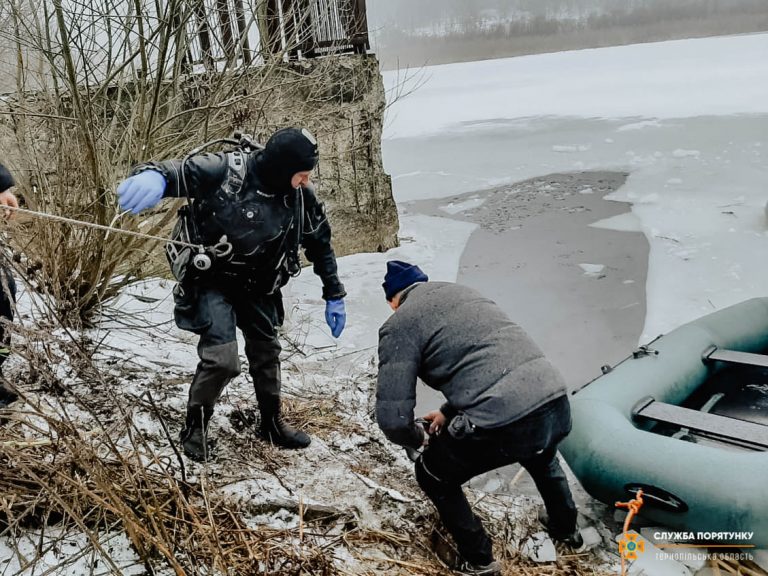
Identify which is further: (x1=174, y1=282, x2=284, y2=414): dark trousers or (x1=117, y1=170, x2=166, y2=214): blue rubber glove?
(x1=174, y1=282, x2=284, y2=414): dark trousers

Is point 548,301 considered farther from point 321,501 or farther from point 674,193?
point 674,193

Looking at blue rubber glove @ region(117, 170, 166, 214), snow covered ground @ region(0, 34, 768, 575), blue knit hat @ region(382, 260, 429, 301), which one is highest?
blue rubber glove @ region(117, 170, 166, 214)

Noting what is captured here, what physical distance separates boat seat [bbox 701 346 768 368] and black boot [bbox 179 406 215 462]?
2676 mm

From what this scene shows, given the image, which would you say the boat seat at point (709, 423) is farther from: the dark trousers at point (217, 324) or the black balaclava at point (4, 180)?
the black balaclava at point (4, 180)

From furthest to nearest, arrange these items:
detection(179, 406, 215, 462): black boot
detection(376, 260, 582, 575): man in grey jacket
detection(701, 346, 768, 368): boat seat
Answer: detection(701, 346, 768, 368): boat seat, detection(179, 406, 215, 462): black boot, detection(376, 260, 582, 575): man in grey jacket

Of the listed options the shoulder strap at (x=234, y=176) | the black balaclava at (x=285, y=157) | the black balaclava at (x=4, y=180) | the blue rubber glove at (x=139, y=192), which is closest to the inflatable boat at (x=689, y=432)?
the black balaclava at (x=285, y=157)

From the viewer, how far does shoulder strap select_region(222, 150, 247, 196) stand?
2.45m

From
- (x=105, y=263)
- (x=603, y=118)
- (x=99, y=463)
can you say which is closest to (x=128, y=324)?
(x=105, y=263)

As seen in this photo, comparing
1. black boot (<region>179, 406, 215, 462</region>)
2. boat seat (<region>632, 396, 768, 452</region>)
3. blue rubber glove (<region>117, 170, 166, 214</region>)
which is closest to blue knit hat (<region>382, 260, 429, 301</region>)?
blue rubber glove (<region>117, 170, 166, 214</region>)

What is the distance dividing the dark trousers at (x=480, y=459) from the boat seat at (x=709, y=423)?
82 centimetres

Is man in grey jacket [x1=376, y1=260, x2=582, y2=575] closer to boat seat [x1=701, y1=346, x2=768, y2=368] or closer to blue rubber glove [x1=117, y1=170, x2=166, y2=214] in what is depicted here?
blue rubber glove [x1=117, y1=170, x2=166, y2=214]

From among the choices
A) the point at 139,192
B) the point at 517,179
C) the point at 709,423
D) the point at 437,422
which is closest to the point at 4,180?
the point at 139,192

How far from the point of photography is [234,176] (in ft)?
8.05

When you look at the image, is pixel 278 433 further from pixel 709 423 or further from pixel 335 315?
pixel 709 423
